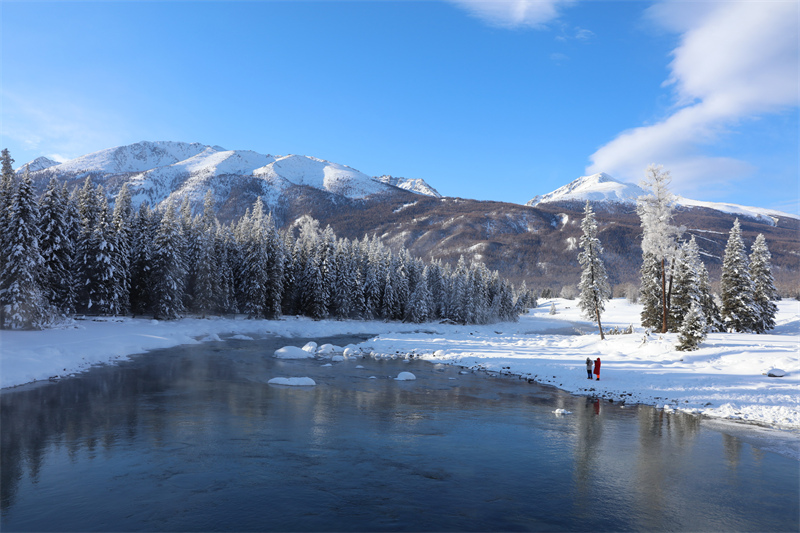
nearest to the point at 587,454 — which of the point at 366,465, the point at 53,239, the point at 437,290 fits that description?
the point at 366,465

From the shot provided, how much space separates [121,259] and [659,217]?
55106 mm

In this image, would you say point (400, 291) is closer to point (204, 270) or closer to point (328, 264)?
point (328, 264)

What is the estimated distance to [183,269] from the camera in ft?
172

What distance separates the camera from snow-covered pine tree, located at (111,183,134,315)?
152 feet

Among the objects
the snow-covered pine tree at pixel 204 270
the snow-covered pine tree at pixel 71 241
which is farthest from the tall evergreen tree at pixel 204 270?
the snow-covered pine tree at pixel 71 241

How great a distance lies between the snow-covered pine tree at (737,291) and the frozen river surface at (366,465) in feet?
109

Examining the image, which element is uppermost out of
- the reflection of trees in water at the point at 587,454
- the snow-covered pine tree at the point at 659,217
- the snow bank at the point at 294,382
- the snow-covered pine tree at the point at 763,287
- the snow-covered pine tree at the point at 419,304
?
the snow-covered pine tree at the point at 659,217

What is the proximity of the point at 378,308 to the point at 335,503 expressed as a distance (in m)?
67.0

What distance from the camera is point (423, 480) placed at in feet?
38.9

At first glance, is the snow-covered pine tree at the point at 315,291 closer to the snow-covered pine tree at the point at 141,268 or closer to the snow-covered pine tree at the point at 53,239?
Result: the snow-covered pine tree at the point at 141,268

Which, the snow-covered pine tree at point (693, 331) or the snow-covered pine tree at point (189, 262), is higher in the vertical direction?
the snow-covered pine tree at point (189, 262)

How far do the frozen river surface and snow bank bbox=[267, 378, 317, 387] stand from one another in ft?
7.25

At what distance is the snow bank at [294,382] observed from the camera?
2434 centimetres

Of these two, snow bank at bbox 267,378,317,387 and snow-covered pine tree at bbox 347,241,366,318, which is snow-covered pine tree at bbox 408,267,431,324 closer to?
snow-covered pine tree at bbox 347,241,366,318
